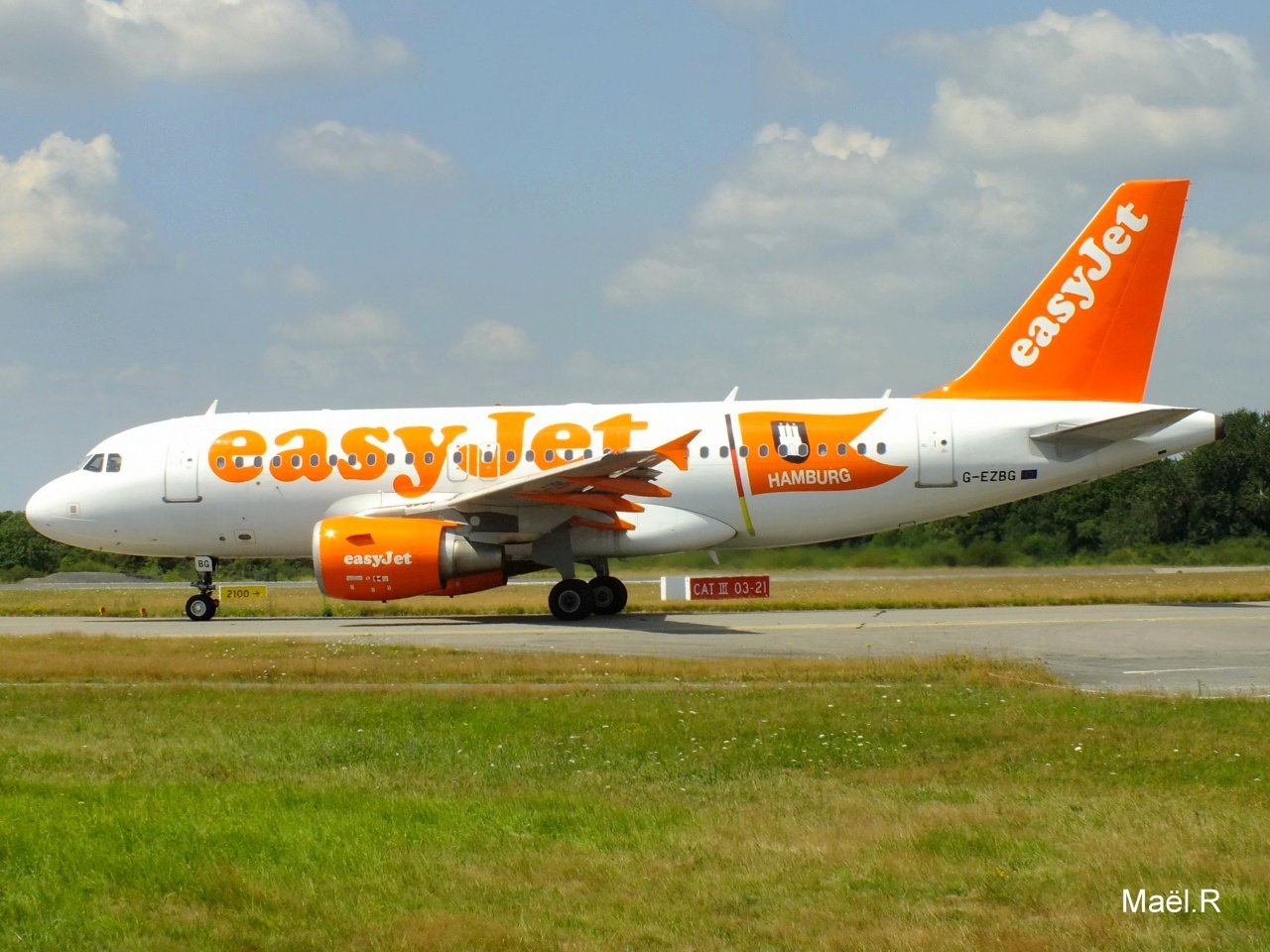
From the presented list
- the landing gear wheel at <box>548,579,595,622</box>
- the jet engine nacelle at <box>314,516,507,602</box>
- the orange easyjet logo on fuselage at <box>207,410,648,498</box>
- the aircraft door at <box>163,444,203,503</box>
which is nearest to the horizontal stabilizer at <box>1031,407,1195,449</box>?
the orange easyjet logo on fuselage at <box>207,410,648,498</box>

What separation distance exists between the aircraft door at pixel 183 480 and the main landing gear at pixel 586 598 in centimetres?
742

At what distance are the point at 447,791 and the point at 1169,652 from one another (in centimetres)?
1176

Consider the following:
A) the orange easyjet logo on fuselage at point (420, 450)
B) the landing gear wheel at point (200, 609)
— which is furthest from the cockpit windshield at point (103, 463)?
the landing gear wheel at point (200, 609)

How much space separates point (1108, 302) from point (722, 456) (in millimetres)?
7845

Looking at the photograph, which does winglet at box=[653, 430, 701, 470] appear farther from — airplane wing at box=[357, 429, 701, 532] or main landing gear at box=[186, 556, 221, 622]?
main landing gear at box=[186, 556, 221, 622]

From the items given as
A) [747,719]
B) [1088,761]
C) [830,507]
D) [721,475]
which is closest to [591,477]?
[721,475]

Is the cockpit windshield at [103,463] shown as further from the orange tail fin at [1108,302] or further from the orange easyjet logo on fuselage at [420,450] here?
the orange tail fin at [1108,302]

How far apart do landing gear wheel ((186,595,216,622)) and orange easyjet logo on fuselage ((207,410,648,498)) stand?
2708 millimetres

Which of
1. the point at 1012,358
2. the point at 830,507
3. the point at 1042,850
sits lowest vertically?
the point at 1042,850

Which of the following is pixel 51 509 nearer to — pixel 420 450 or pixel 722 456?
pixel 420 450

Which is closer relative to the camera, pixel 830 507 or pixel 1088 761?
pixel 1088 761

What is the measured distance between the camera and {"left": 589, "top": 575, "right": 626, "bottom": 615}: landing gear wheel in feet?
82.6

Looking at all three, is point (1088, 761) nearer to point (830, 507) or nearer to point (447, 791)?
point (447, 791)

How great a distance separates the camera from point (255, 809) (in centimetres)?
869
